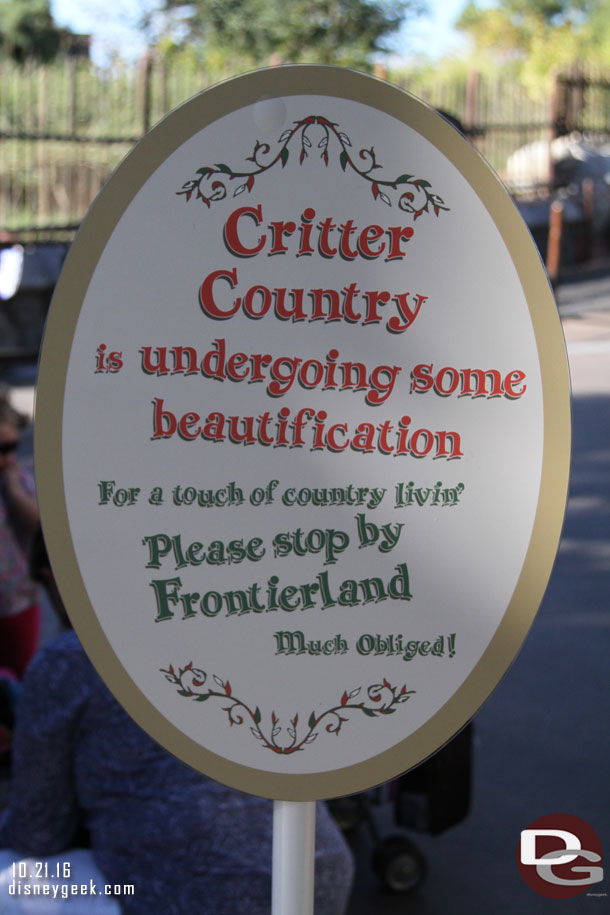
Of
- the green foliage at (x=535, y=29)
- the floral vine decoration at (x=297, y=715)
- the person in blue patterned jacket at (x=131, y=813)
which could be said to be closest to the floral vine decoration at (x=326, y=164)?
the floral vine decoration at (x=297, y=715)

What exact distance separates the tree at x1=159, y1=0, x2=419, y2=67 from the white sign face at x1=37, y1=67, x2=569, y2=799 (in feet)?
70.5

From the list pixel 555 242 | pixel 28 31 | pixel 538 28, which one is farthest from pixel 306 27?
pixel 538 28

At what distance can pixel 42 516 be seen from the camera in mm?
906

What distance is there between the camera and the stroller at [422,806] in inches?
91.0

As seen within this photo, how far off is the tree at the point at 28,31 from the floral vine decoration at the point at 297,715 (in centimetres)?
2828

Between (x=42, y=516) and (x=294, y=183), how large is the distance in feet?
1.20

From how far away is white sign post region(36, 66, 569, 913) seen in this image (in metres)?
0.89

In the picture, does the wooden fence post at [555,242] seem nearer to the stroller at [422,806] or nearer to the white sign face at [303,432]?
the stroller at [422,806]

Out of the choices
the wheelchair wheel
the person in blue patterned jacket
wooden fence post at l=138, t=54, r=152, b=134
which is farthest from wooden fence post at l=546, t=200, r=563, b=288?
the person in blue patterned jacket

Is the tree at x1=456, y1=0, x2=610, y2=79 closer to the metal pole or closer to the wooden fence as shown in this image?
the wooden fence

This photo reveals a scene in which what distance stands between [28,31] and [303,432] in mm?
29912

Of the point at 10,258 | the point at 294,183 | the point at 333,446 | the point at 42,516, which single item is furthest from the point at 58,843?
the point at 10,258

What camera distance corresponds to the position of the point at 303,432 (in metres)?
0.90

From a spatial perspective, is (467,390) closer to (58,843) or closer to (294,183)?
(294,183)
